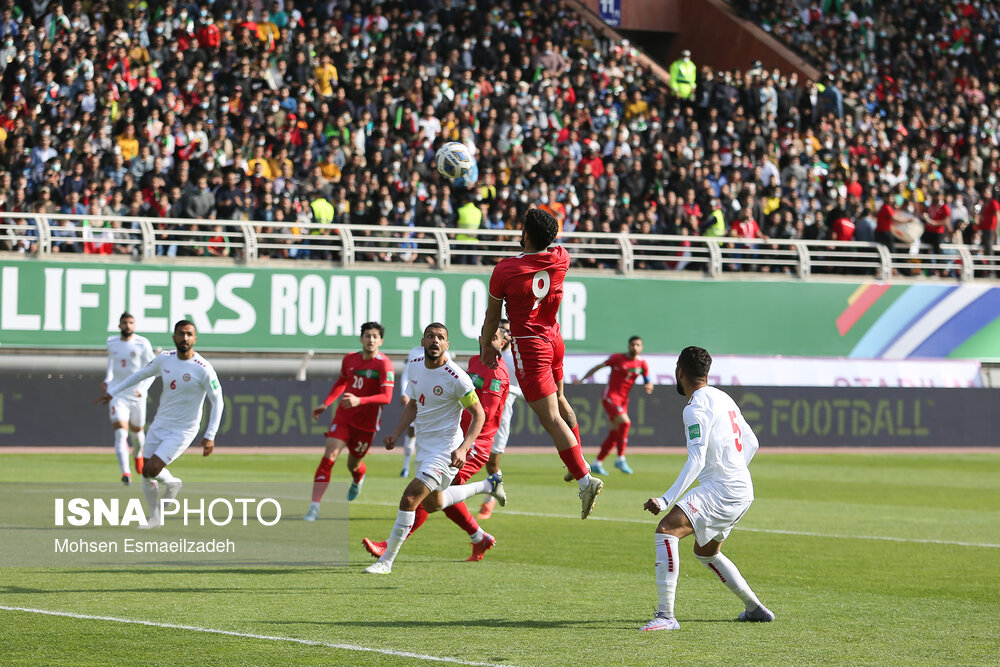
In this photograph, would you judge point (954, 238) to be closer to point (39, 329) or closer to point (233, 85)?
point (233, 85)

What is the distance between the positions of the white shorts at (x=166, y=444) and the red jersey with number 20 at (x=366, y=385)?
2.22 m

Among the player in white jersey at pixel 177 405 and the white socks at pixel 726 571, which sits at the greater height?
the player in white jersey at pixel 177 405

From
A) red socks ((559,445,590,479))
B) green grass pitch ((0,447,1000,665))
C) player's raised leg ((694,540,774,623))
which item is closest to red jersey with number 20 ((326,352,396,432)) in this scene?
green grass pitch ((0,447,1000,665))

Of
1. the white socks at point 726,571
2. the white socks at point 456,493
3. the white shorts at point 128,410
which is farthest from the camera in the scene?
the white shorts at point 128,410

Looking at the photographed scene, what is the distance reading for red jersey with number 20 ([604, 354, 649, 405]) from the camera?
24781 millimetres

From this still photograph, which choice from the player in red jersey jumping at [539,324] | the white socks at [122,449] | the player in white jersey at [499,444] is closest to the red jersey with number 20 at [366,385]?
the player in white jersey at [499,444]

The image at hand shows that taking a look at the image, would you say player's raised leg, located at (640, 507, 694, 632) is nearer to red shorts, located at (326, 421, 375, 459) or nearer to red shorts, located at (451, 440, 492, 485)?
red shorts, located at (451, 440, 492, 485)

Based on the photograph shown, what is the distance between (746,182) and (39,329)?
1526cm

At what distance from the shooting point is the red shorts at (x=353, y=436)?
16.4 m

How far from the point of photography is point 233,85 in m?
28.9

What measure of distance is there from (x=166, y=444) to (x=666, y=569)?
263 inches

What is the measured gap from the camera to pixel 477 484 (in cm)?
1302

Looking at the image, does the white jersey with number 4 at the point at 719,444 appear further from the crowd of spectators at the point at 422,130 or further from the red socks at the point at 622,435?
the crowd of spectators at the point at 422,130

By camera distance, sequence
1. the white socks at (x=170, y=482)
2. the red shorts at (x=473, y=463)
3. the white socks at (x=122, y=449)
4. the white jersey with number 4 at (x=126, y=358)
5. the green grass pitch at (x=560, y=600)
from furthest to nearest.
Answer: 1. the white jersey with number 4 at (x=126, y=358)
2. the white socks at (x=122, y=449)
3. the white socks at (x=170, y=482)
4. the red shorts at (x=473, y=463)
5. the green grass pitch at (x=560, y=600)
